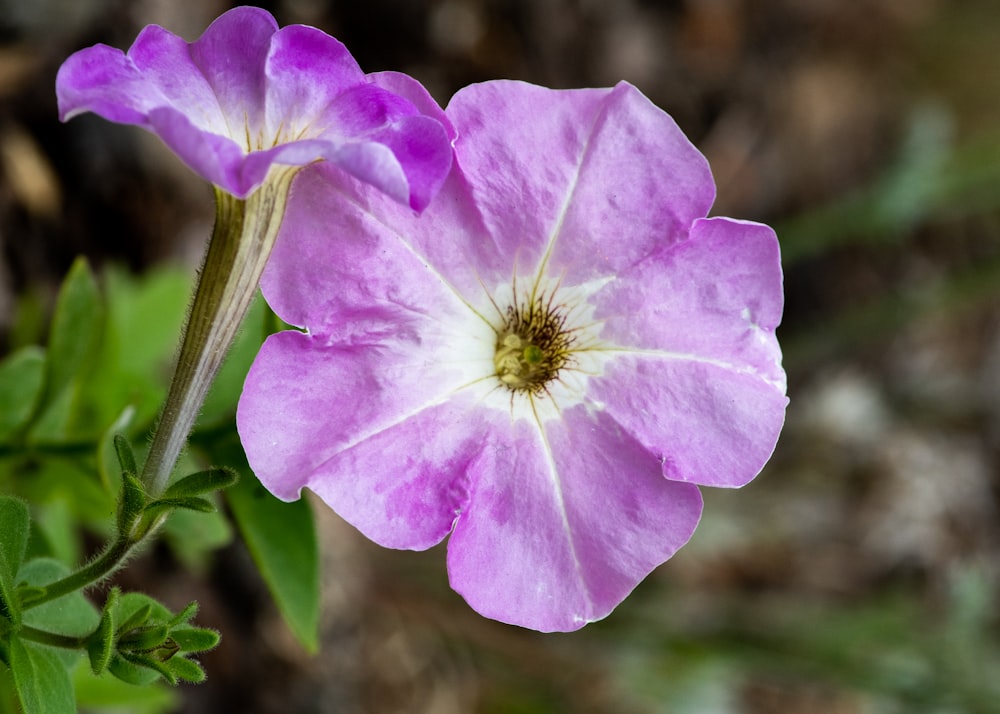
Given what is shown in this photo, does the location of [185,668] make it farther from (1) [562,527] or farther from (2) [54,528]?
(2) [54,528]

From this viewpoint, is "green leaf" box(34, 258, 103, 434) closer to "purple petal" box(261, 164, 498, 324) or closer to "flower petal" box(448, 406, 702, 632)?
→ "purple petal" box(261, 164, 498, 324)

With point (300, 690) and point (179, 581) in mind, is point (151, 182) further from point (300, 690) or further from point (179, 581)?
point (300, 690)

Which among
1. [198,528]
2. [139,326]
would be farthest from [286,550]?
[139,326]

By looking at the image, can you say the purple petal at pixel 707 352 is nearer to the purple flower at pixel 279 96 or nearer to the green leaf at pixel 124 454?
the purple flower at pixel 279 96

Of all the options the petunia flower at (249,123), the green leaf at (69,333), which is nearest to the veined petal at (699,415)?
the petunia flower at (249,123)

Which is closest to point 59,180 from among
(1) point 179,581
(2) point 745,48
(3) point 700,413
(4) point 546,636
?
(1) point 179,581

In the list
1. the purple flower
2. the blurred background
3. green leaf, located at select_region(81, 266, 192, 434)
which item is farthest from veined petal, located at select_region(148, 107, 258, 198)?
the blurred background
